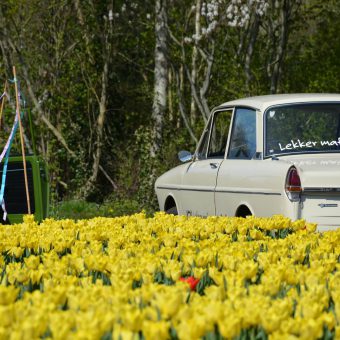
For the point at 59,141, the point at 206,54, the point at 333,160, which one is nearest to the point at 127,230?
the point at 333,160

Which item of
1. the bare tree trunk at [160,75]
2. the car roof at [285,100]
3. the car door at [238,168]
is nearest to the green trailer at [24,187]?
the car door at [238,168]

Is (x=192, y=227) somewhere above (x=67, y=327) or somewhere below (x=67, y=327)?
below

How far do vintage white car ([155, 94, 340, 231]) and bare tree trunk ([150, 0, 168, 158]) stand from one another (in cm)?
911

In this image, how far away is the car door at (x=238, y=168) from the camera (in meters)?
9.98

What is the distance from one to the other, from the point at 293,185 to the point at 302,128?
Result: 4.17 feet

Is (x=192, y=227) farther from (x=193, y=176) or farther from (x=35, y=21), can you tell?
(x=35, y=21)

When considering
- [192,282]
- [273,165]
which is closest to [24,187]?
[273,165]

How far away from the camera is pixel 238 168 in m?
10.3

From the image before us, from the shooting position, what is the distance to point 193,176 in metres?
11.5

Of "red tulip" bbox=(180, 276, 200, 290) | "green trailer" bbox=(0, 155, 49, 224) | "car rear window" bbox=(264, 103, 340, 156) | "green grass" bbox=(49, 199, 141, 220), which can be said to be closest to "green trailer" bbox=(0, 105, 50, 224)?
"green trailer" bbox=(0, 155, 49, 224)

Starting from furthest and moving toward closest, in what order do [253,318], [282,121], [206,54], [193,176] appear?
[206,54]
[193,176]
[282,121]
[253,318]

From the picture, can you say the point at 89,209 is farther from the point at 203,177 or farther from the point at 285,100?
the point at 285,100

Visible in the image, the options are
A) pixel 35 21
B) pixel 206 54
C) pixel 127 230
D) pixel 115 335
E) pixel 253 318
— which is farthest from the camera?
pixel 35 21

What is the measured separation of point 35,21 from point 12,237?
1572 centimetres
